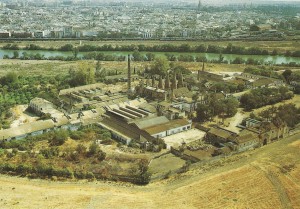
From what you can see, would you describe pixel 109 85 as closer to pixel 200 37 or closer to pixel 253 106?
pixel 253 106

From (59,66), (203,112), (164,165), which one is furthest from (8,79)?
(164,165)

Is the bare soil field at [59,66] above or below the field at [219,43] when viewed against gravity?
below

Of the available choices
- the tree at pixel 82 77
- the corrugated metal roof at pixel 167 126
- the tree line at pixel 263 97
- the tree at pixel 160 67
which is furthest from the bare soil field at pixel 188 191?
the tree at pixel 160 67

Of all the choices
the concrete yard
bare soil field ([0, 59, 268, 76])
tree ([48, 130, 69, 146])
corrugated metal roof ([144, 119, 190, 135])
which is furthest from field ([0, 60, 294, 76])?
tree ([48, 130, 69, 146])

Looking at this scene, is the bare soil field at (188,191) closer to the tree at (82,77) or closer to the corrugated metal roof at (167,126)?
the corrugated metal roof at (167,126)

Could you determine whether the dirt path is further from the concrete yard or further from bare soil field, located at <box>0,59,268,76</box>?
bare soil field, located at <box>0,59,268,76</box>

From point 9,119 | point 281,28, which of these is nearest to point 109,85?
point 9,119
